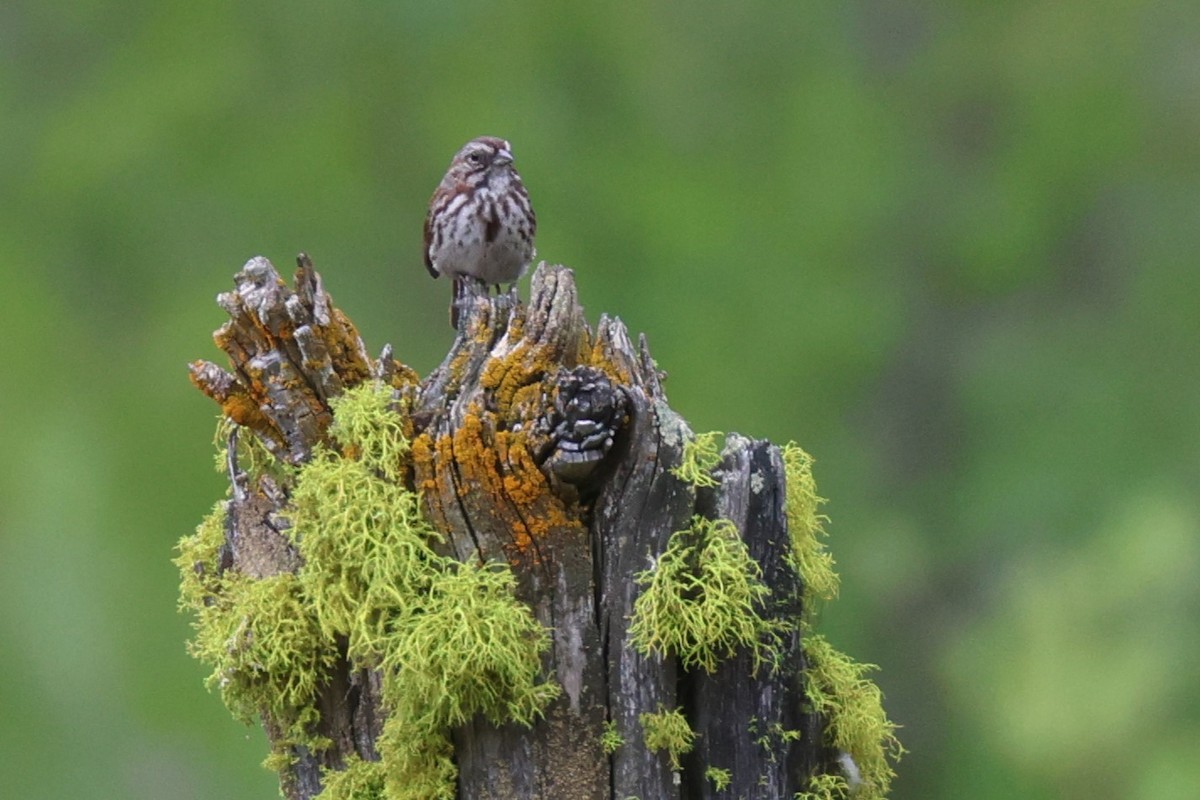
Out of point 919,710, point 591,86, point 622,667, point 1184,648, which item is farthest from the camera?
point 591,86

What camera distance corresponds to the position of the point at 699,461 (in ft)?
8.02

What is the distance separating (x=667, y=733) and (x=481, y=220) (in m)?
2.70

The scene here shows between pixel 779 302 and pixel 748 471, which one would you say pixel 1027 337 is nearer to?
pixel 779 302

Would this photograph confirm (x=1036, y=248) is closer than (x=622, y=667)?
No

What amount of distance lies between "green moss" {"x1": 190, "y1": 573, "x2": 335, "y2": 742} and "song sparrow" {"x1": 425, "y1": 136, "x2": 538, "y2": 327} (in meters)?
2.25

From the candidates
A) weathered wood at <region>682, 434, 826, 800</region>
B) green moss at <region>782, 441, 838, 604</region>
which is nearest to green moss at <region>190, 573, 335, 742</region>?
weathered wood at <region>682, 434, 826, 800</region>

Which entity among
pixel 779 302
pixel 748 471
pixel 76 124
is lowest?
pixel 748 471

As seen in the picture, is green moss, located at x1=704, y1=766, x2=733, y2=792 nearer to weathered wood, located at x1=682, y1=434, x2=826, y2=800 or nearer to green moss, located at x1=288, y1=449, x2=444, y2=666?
weathered wood, located at x1=682, y1=434, x2=826, y2=800

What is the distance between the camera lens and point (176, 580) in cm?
606

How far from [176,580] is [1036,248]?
13.4ft

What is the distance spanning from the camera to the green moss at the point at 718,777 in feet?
7.91

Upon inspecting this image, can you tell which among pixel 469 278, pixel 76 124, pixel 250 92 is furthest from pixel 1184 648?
pixel 76 124

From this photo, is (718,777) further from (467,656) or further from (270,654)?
(270,654)

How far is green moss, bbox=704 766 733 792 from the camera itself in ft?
7.91
